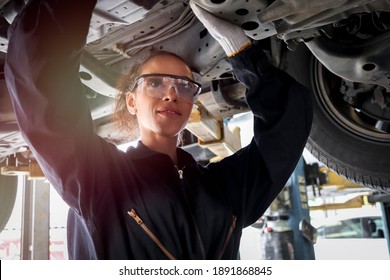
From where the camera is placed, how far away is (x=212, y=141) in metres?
1.76

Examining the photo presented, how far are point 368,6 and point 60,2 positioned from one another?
609 mm

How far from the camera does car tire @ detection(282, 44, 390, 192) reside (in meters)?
1.21

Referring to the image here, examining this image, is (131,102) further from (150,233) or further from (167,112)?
(150,233)

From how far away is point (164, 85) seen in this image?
2.82 ft

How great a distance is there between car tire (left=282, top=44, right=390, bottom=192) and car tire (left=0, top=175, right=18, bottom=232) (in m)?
1.73

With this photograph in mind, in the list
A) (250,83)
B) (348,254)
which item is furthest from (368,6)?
(348,254)

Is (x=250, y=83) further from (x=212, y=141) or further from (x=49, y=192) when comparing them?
(x=49, y=192)

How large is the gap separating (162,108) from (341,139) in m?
0.65

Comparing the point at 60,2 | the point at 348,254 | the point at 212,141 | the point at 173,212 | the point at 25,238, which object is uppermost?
the point at 60,2

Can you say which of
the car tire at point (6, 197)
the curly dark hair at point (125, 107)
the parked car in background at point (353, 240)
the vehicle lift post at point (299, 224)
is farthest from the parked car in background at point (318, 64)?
the parked car in background at point (353, 240)

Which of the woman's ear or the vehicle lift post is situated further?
the vehicle lift post

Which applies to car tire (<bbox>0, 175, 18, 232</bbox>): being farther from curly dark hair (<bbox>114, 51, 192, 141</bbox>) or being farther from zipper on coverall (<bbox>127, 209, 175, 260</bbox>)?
zipper on coverall (<bbox>127, 209, 175, 260</bbox>)

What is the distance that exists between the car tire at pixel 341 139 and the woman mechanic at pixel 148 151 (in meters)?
0.35

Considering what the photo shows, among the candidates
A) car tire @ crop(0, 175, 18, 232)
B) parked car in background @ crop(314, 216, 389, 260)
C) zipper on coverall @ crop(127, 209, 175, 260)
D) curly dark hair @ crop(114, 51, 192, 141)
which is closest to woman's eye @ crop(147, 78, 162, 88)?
curly dark hair @ crop(114, 51, 192, 141)
